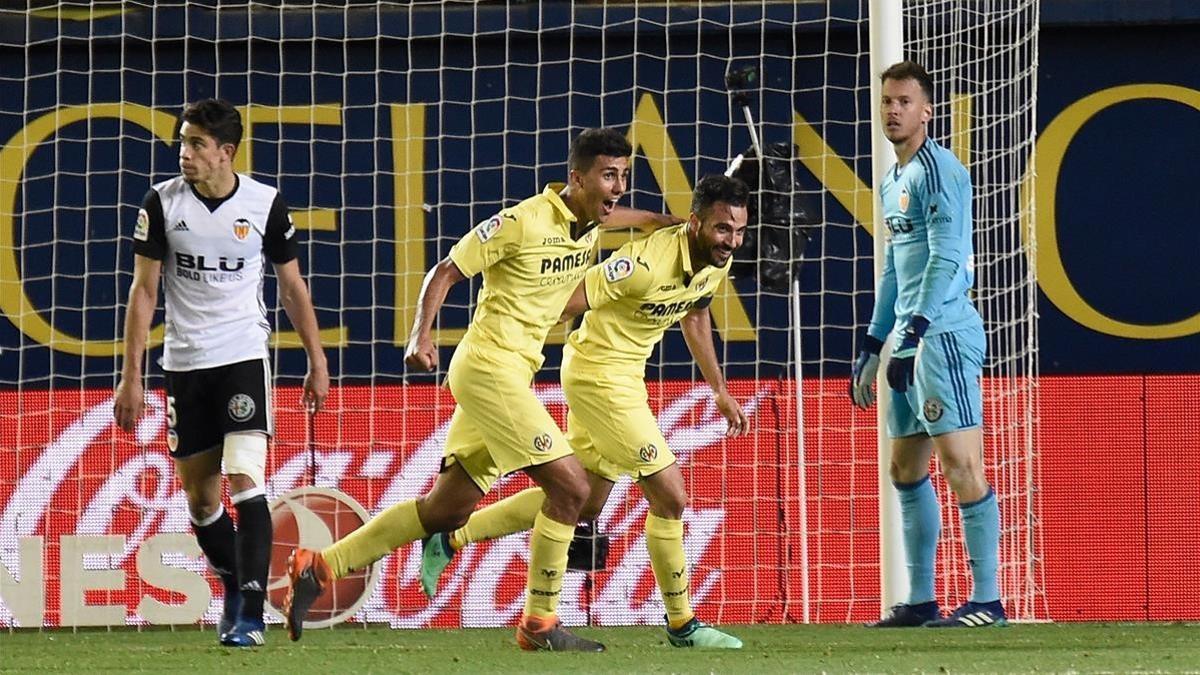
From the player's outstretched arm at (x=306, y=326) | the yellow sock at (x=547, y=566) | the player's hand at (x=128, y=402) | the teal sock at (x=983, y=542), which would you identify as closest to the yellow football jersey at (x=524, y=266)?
the player's outstretched arm at (x=306, y=326)

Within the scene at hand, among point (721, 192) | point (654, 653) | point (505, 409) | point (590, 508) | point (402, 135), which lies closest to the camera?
point (654, 653)

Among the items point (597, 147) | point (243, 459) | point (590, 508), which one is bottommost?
point (590, 508)

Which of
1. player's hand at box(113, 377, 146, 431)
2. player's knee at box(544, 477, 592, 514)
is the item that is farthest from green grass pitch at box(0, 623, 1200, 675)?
player's hand at box(113, 377, 146, 431)

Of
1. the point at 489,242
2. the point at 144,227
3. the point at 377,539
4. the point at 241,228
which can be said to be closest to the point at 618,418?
the point at 489,242

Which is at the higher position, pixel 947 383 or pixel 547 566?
pixel 947 383

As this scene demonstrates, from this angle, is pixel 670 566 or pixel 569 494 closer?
pixel 569 494

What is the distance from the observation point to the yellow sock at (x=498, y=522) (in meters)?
7.21

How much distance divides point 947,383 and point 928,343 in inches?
5.9

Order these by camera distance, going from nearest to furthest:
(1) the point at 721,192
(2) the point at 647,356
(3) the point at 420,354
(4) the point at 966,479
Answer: (3) the point at 420,354 < (1) the point at 721,192 < (2) the point at 647,356 < (4) the point at 966,479

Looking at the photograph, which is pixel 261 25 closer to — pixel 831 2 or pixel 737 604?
pixel 831 2

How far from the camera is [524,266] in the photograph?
21.0 feet

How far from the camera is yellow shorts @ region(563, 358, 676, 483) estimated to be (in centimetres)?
633

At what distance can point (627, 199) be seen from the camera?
11.1 meters

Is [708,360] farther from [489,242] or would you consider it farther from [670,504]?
[489,242]
